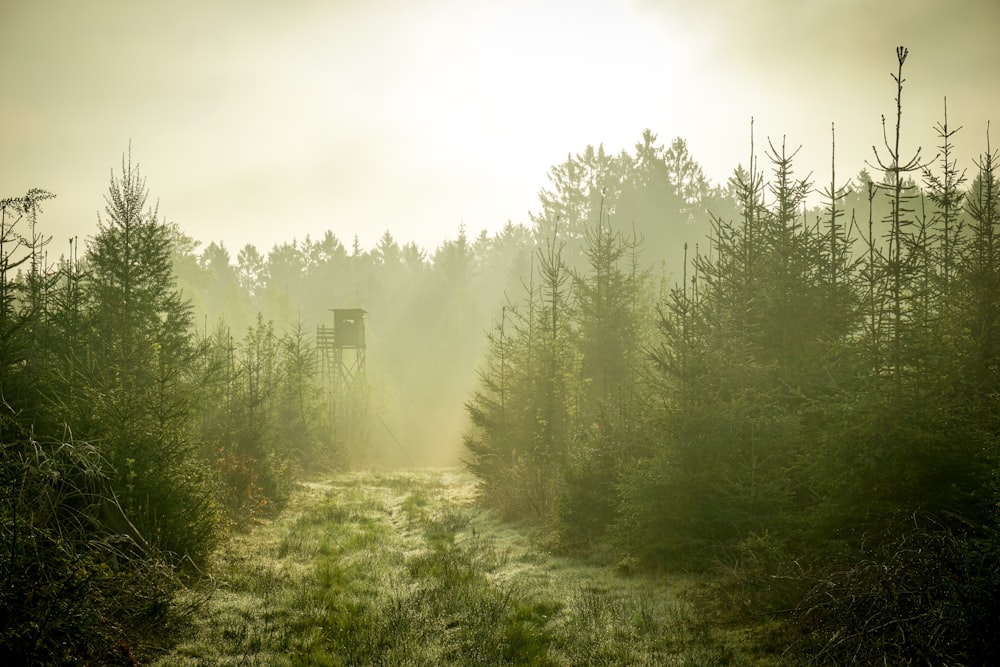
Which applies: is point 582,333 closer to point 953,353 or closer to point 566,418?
point 566,418

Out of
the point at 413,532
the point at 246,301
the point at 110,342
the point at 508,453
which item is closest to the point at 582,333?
the point at 508,453

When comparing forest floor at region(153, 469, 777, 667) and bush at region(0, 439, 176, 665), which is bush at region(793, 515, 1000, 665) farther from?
bush at region(0, 439, 176, 665)

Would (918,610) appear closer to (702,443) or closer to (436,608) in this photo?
(702,443)

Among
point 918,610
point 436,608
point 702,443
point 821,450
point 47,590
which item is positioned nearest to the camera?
point 918,610

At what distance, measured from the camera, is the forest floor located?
26.2 ft

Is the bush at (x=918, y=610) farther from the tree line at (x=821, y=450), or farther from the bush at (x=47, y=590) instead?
the bush at (x=47, y=590)

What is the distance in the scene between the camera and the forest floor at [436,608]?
798 centimetres

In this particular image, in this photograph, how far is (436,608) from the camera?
9953 mm

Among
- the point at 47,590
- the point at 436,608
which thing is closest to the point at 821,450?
the point at 436,608

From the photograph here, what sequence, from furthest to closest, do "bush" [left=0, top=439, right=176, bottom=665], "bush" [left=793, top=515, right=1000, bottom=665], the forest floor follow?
the forest floor, "bush" [left=0, top=439, right=176, bottom=665], "bush" [left=793, top=515, right=1000, bottom=665]

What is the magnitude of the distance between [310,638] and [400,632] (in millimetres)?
1239

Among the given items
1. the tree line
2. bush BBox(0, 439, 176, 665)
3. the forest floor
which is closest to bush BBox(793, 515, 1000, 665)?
the tree line

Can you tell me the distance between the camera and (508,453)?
23031 mm

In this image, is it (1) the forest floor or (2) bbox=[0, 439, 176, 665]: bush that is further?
(1) the forest floor
